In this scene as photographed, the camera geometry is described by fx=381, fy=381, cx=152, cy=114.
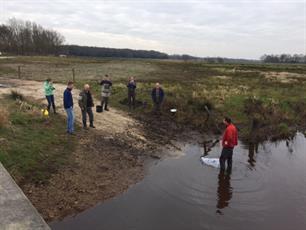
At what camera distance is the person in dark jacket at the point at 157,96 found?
20.0m

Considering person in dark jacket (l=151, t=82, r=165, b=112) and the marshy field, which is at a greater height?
person in dark jacket (l=151, t=82, r=165, b=112)

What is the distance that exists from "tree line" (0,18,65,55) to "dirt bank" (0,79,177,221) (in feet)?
303

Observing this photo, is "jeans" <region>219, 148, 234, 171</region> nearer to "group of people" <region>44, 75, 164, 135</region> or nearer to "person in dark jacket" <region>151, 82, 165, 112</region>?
"group of people" <region>44, 75, 164, 135</region>

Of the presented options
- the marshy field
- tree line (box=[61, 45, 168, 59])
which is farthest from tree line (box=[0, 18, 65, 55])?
the marshy field

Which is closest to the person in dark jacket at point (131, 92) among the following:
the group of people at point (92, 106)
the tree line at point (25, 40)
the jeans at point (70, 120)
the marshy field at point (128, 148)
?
the group of people at point (92, 106)

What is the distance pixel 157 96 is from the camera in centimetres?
2014

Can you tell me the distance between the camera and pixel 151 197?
10.3m

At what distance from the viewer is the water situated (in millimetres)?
8811

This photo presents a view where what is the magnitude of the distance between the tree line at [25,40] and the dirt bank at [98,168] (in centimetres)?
9224

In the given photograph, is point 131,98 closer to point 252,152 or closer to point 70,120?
point 70,120

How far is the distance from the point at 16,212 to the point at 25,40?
10780 cm

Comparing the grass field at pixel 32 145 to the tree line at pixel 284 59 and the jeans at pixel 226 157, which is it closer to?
the jeans at pixel 226 157

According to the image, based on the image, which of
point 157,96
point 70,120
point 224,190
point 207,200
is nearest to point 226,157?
point 224,190

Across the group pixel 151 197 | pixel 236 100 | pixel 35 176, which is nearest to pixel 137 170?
pixel 151 197
